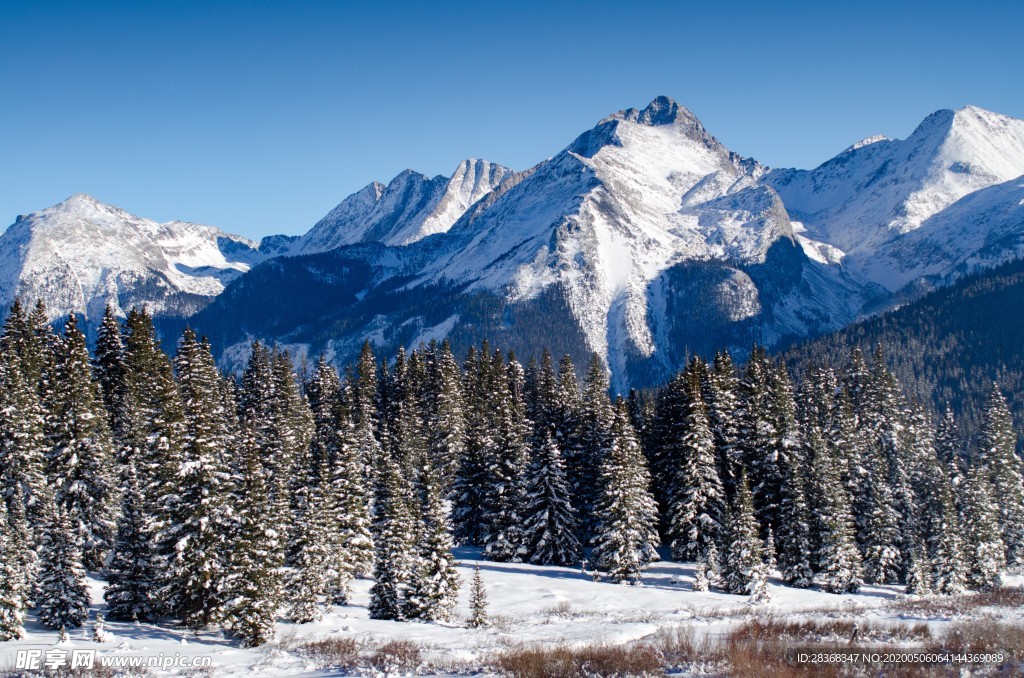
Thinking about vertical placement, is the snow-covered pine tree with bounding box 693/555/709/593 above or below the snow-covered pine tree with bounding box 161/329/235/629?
below

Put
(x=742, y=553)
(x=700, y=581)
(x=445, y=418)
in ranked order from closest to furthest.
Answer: (x=742, y=553), (x=700, y=581), (x=445, y=418)

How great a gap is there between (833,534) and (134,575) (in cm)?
4731

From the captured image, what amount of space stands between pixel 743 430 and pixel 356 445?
34.4 meters

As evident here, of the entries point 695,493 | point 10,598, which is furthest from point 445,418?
point 10,598

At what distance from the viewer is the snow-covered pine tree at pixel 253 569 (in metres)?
32.5

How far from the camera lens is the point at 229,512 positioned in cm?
3678

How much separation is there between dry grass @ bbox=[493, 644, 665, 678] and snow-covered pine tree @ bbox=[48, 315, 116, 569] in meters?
32.2

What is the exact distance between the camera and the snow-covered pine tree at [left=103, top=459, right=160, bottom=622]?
35906 mm

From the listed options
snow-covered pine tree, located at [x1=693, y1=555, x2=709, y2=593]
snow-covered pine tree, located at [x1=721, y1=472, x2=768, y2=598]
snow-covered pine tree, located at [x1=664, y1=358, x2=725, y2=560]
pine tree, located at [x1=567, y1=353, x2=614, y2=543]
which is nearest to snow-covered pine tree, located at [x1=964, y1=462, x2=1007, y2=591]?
snow-covered pine tree, located at [x1=664, y1=358, x2=725, y2=560]

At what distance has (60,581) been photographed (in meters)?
32.8

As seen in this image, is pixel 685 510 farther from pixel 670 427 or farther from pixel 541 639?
pixel 541 639

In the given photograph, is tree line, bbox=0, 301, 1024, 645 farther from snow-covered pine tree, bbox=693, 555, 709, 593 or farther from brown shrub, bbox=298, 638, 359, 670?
brown shrub, bbox=298, 638, 359, 670

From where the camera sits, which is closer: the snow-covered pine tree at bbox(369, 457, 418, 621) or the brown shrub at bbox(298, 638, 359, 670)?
the brown shrub at bbox(298, 638, 359, 670)

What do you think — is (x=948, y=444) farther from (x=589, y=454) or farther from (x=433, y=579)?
(x=433, y=579)
